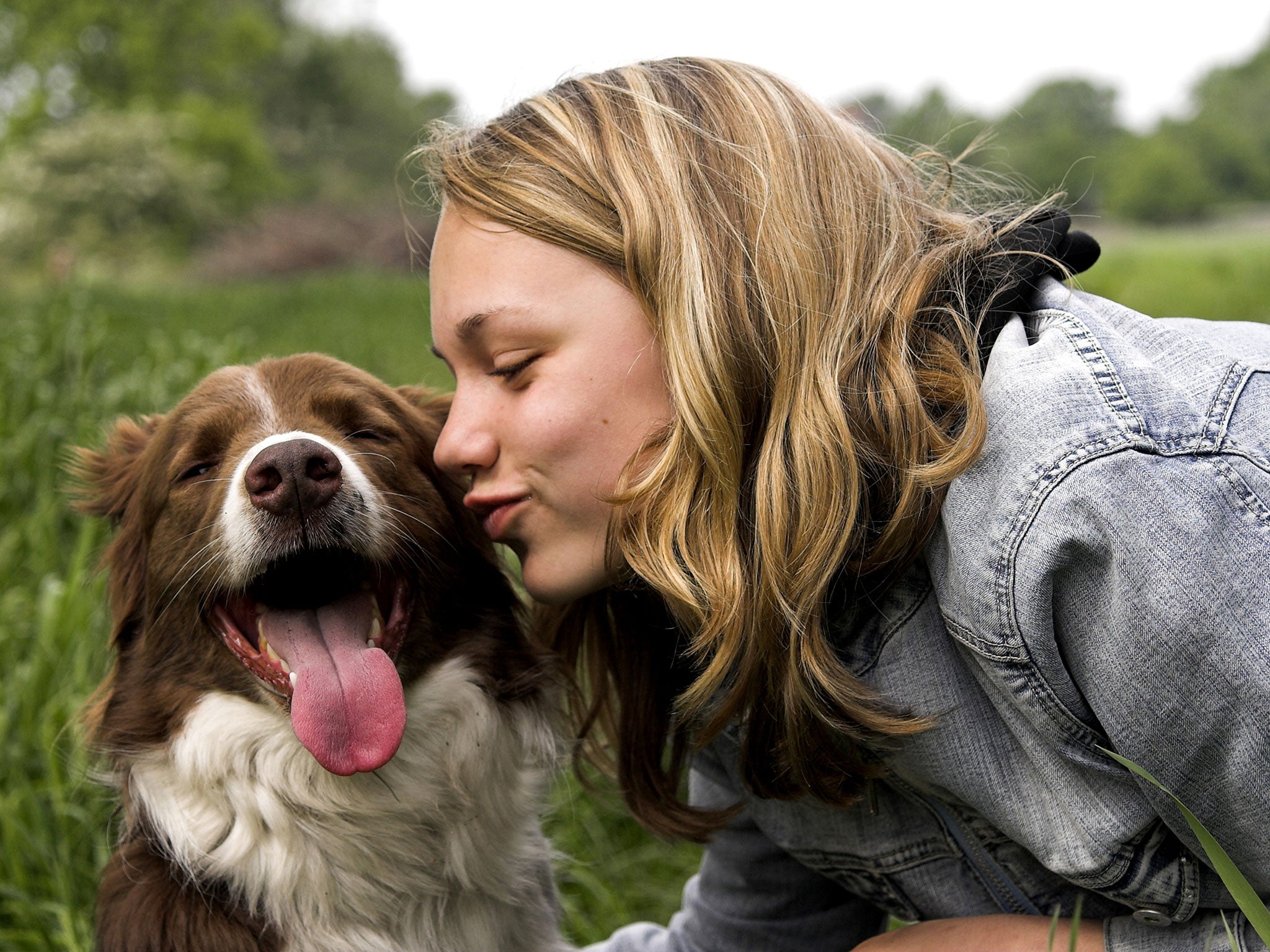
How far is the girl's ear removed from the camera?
233cm

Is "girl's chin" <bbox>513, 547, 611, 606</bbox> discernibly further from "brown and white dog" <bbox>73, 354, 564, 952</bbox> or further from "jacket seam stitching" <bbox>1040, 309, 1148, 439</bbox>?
"jacket seam stitching" <bbox>1040, 309, 1148, 439</bbox>

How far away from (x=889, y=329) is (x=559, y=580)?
2.38 feet

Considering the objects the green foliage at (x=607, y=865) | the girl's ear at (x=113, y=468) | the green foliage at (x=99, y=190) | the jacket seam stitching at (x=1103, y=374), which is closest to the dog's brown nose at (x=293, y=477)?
the girl's ear at (x=113, y=468)

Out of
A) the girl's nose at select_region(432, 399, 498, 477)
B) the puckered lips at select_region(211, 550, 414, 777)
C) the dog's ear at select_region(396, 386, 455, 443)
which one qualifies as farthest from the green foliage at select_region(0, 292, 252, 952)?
the girl's nose at select_region(432, 399, 498, 477)

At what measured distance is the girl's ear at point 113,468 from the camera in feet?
7.63

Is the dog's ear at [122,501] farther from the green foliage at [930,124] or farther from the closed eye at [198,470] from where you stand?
the green foliage at [930,124]

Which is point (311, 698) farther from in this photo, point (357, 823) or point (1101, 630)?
point (1101, 630)

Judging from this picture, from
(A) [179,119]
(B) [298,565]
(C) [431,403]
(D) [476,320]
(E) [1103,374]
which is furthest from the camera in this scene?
(A) [179,119]

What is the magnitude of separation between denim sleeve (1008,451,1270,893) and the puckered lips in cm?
103

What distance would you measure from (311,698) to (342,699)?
0.05 meters

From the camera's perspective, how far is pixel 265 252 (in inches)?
780

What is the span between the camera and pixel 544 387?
6.18 feet

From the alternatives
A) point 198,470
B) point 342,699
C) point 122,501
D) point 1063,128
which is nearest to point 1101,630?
point 342,699

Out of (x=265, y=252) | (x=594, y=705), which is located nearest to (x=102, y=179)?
(x=265, y=252)
